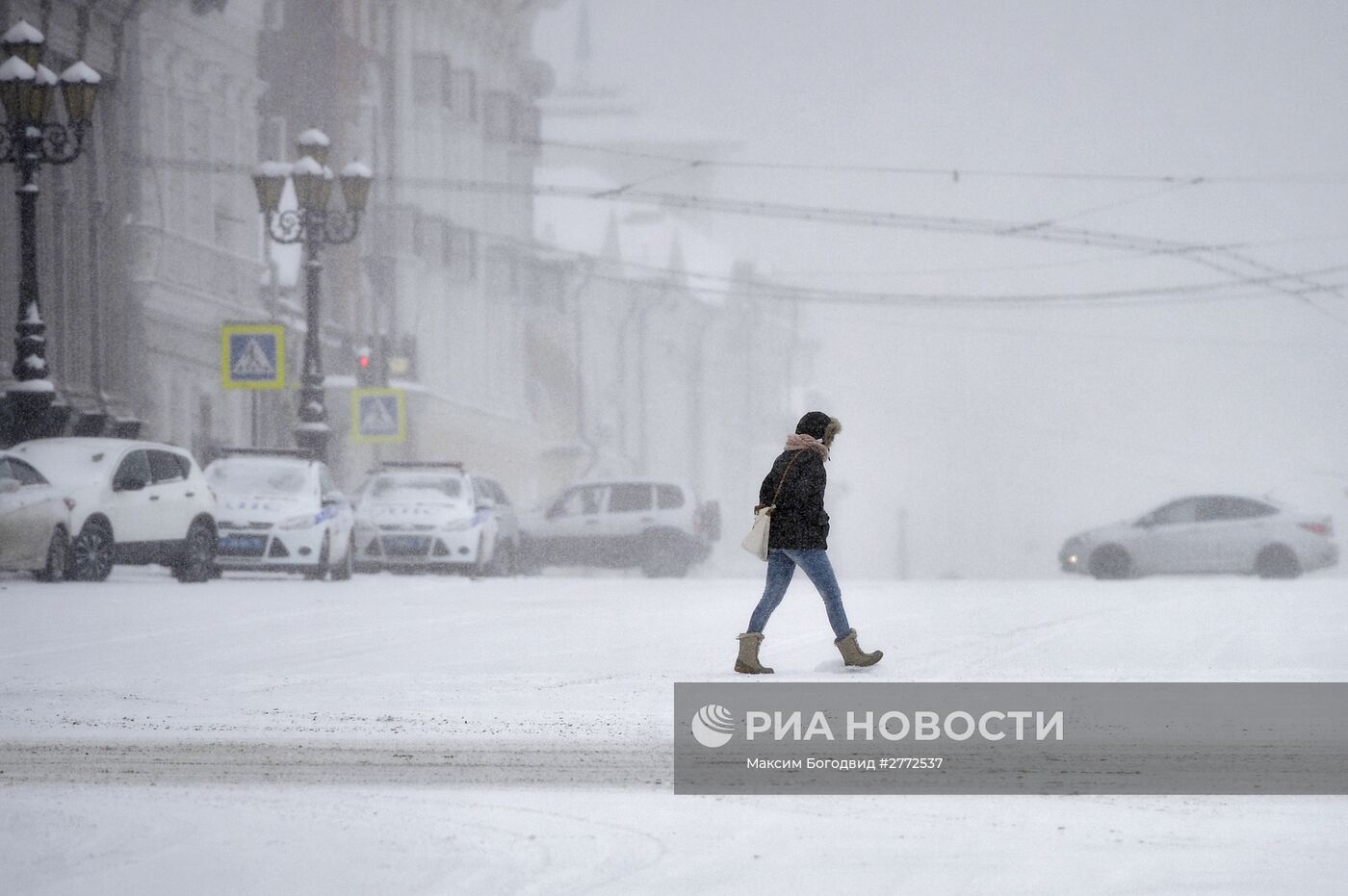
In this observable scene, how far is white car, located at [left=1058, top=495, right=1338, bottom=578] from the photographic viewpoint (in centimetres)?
3291

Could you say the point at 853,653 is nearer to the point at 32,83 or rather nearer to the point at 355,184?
the point at 32,83

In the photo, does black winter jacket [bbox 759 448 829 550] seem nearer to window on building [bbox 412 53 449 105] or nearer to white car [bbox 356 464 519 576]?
white car [bbox 356 464 519 576]

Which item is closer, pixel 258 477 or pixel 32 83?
pixel 32 83

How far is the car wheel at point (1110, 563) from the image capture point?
33906 mm

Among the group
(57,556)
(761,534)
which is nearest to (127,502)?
(57,556)

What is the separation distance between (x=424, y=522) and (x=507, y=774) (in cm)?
2203

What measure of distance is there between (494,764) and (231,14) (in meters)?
40.2

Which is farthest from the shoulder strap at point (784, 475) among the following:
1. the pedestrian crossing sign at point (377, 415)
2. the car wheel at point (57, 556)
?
the pedestrian crossing sign at point (377, 415)

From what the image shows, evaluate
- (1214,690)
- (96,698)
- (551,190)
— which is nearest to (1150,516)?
(551,190)

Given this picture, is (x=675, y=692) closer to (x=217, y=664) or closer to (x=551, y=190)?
(x=217, y=664)

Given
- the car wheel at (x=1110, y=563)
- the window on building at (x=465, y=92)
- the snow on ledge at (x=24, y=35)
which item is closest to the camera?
→ the snow on ledge at (x=24, y=35)

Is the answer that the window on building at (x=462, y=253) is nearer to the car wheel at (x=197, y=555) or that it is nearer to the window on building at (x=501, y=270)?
the window on building at (x=501, y=270)

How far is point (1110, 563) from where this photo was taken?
3409 cm

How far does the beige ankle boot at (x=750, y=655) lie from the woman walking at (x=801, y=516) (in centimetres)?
6
